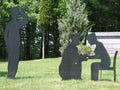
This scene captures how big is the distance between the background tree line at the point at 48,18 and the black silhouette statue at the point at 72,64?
654 inches

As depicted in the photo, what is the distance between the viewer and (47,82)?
11.6 meters

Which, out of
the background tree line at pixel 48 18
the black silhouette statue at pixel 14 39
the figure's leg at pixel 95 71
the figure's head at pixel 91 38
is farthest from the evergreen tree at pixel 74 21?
the figure's leg at pixel 95 71

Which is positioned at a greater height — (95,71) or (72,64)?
(72,64)

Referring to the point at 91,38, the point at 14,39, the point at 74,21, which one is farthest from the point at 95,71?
the point at 74,21

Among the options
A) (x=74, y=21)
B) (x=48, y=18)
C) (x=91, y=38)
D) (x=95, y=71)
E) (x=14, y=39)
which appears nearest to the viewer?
(x=95, y=71)

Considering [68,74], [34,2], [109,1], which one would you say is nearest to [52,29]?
[34,2]

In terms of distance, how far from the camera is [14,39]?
12797mm

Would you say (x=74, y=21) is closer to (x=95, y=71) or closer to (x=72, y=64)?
(x=72, y=64)

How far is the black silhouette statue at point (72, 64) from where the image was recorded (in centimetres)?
1212

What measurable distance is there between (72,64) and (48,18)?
1723 centimetres

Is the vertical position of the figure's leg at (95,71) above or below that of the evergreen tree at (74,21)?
above

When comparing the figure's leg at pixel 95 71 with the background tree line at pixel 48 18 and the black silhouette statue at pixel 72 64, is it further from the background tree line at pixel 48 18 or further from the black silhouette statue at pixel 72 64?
the background tree line at pixel 48 18

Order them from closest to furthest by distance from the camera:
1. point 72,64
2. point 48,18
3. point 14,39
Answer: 1. point 72,64
2. point 14,39
3. point 48,18

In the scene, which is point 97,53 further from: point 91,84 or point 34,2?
point 34,2
